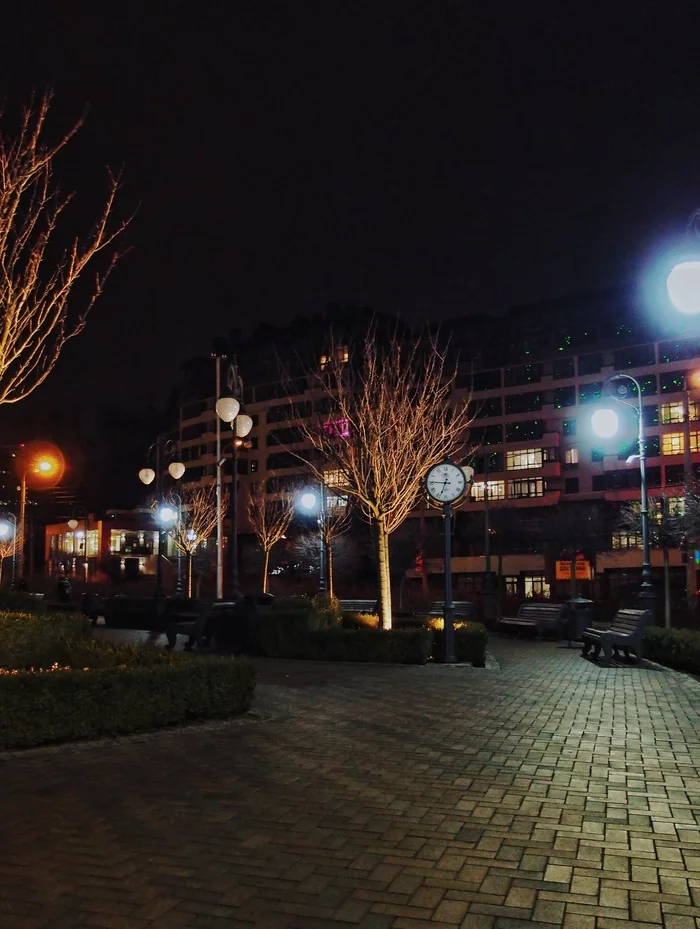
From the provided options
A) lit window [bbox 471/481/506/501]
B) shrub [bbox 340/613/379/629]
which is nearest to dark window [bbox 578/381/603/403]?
lit window [bbox 471/481/506/501]

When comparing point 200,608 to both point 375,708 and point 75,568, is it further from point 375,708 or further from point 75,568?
point 75,568

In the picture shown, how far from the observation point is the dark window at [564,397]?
6412cm

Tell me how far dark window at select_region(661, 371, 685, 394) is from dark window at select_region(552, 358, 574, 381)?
23.7 feet

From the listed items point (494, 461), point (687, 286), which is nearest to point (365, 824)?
point (687, 286)

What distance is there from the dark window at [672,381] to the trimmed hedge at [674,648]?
152 ft

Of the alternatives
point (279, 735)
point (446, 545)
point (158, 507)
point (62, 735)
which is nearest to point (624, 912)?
point (279, 735)

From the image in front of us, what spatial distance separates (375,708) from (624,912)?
6117 millimetres

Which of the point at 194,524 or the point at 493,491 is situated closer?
the point at 194,524

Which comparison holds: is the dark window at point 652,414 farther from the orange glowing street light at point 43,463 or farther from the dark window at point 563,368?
the orange glowing street light at point 43,463

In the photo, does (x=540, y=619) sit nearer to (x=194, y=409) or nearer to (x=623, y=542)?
(x=623, y=542)

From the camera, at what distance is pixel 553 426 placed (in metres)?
65.1

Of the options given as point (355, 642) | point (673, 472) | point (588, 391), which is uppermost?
point (588, 391)

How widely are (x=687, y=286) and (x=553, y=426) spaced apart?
61.6 m

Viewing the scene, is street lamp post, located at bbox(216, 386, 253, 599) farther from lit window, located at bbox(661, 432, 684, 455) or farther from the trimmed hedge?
lit window, located at bbox(661, 432, 684, 455)
